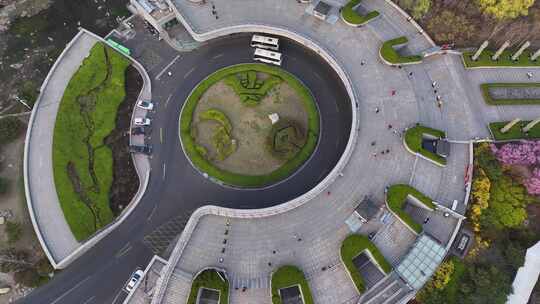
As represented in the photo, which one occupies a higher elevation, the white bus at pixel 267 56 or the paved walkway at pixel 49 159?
the white bus at pixel 267 56

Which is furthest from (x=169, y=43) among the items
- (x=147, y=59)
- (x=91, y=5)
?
(x=91, y=5)

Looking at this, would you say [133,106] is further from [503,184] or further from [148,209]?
[503,184]

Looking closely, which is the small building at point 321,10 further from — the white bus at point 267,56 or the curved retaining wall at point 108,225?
the curved retaining wall at point 108,225

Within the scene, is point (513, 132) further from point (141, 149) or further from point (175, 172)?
point (141, 149)

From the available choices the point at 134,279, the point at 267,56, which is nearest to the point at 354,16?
the point at 267,56

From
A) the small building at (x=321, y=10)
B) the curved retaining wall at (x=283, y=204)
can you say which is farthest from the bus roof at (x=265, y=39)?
the small building at (x=321, y=10)

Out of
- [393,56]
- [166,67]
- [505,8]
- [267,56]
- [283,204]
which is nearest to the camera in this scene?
[283,204]

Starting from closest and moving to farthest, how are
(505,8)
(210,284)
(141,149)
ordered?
(210,284) < (505,8) < (141,149)
